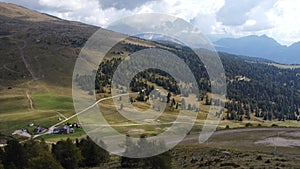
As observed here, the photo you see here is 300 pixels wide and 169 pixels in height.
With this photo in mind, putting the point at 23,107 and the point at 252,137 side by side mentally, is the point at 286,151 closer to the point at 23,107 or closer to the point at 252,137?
the point at 252,137

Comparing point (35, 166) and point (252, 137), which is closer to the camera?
point (35, 166)

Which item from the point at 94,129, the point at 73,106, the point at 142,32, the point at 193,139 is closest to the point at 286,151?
the point at 193,139

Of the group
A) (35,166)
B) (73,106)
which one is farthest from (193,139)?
(73,106)

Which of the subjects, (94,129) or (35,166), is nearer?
(35,166)

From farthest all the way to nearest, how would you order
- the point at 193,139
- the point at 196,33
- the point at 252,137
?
the point at 193,139, the point at 252,137, the point at 196,33

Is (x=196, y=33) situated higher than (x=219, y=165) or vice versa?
(x=196, y=33)

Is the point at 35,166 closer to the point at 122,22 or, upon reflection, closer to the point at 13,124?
the point at 122,22

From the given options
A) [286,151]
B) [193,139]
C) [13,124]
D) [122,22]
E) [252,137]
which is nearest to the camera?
[122,22]

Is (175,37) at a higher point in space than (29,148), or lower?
higher

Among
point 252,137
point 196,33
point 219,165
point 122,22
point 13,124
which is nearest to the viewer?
point 122,22
